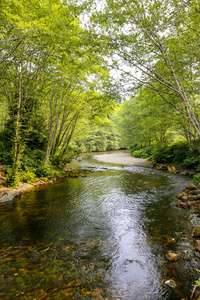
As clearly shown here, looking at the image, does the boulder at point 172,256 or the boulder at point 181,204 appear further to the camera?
the boulder at point 181,204

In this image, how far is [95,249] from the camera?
4035 mm

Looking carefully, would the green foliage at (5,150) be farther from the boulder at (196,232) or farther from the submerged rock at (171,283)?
the boulder at (196,232)

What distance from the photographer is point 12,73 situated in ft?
31.2

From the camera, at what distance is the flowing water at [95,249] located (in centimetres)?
283

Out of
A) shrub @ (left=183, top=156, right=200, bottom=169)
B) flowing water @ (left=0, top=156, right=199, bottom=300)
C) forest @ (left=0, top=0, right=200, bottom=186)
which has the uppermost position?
forest @ (left=0, top=0, right=200, bottom=186)

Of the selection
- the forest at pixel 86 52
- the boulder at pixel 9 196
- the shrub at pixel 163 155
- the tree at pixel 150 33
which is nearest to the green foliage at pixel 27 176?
the forest at pixel 86 52

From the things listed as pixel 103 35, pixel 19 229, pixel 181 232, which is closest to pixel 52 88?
pixel 103 35

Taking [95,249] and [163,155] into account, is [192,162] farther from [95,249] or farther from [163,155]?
[95,249]

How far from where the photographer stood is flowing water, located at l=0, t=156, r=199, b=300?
2.83 m

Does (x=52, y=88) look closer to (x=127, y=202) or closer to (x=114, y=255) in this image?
(x=127, y=202)

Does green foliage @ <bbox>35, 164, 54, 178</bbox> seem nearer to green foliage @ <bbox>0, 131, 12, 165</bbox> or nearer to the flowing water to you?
green foliage @ <bbox>0, 131, 12, 165</bbox>

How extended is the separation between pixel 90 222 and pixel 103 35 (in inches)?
282

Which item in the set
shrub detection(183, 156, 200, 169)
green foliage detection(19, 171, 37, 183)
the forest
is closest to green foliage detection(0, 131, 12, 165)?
the forest

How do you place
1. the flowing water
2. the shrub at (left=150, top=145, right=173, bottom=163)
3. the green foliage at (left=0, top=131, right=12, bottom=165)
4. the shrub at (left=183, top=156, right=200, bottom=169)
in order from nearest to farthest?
the flowing water < the green foliage at (left=0, top=131, right=12, bottom=165) < the shrub at (left=183, top=156, right=200, bottom=169) < the shrub at (left=150, top=145, right=173, bottom=163)
